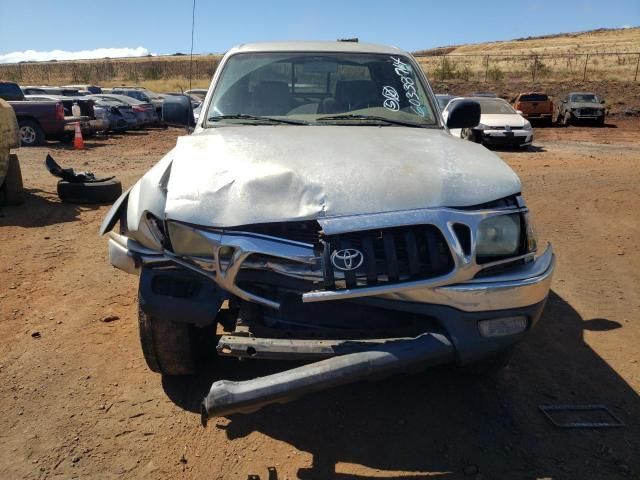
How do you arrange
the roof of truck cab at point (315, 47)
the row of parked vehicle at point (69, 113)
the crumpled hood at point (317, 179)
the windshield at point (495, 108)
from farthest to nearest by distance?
the windshield at point (495, 108) < the row of parked vehicle at point (69, 113) < the roof of truck cab at point (315, 47) < the crumpled hood at point (317, 179)

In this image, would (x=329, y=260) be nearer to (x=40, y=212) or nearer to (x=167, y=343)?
(x=167, y=343)

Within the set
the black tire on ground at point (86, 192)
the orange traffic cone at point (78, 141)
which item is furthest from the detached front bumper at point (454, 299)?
the orange traffic cone at point (78, 141)

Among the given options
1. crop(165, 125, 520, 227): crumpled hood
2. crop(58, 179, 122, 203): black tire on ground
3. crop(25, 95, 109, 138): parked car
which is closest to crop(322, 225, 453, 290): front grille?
crop(165, 125, 520, 227): crumpled hood

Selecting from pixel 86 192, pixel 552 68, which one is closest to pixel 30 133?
pixel 86 192

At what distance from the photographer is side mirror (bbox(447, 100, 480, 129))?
163 inches

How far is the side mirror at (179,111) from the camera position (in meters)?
4.25

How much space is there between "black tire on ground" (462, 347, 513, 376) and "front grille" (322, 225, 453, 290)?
98 cm

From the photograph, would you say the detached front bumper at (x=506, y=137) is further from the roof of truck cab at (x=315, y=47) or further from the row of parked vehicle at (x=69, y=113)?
the roof of truck cab at (x=315, y=47)

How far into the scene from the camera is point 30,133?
50.3ft

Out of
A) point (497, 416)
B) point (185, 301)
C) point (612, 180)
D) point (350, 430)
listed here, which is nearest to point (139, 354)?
point (185, 301)

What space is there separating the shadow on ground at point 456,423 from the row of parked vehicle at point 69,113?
8.85 metres

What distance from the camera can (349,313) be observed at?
2680 mm

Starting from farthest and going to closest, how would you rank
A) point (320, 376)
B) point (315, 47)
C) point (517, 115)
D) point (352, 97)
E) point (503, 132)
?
point (517, 115), point (503, 132), point (315, 47), point (352, 97), point (320, 376)

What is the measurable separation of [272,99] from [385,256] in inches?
79.3
